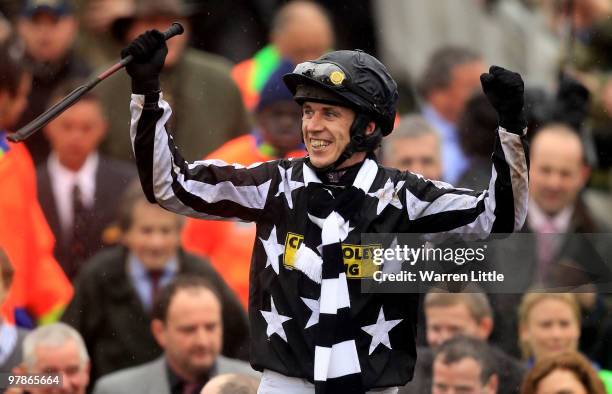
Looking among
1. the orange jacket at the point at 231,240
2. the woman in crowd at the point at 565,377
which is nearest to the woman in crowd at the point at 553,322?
the woman in crowd at the point at 565,377

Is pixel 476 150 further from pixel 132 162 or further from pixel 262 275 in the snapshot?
pixel 262 275

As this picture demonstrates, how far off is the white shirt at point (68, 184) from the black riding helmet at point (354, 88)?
307 centimetres

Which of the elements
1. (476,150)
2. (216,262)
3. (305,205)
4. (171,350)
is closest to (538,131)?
(476,150)

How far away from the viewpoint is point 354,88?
6730mm

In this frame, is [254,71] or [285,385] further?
[254,71]

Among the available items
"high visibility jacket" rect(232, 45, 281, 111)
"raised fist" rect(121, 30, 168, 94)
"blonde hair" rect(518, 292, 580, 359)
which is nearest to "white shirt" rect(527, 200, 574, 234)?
"blonde hair" rect(518, 292, 580, 359)

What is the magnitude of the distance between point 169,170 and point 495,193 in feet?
4.38

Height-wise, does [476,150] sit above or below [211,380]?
above

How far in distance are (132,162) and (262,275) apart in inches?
133

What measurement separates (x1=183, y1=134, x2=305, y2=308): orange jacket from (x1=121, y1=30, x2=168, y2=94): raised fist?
9.63 ft

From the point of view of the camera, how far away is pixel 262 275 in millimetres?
6805

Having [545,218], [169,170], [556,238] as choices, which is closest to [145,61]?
[169,170]

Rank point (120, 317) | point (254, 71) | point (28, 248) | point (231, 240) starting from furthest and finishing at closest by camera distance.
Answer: point (254, 71) < point (231, 240) < point (28, 248) < point (120, 317)

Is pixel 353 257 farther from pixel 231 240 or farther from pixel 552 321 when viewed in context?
pixel 231 240
